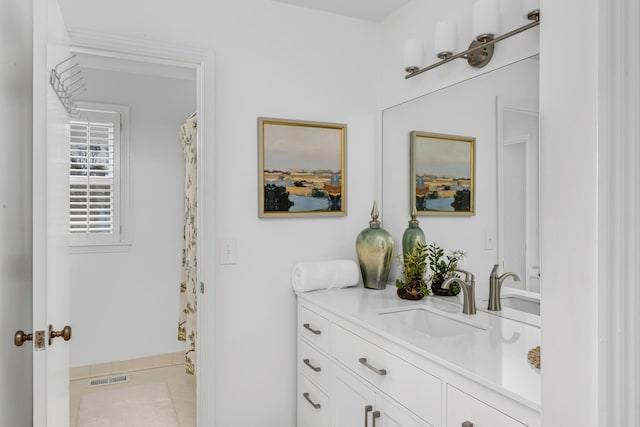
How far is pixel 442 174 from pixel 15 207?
71.8 inches

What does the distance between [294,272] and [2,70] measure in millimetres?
1539

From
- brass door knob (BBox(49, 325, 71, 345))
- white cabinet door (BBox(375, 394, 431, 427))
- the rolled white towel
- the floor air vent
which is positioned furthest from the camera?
the floor air vent

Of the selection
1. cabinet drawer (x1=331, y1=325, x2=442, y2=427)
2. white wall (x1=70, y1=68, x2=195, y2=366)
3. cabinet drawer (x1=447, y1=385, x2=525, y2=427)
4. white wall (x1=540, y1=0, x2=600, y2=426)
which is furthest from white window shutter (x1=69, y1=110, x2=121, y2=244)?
white wall (x1=540, y1=0, x2=600, y2=426)

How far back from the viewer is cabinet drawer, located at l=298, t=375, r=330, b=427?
2029 mm

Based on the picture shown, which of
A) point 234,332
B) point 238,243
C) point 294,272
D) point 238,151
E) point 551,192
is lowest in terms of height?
point 234,332

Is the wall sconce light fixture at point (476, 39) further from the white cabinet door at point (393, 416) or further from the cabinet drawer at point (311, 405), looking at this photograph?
the cabinet drawer at point (311, 405)

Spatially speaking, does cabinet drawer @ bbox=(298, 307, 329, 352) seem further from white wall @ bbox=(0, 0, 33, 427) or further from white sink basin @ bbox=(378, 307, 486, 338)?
white wall @ bbox=(0, 0, 33, 427)

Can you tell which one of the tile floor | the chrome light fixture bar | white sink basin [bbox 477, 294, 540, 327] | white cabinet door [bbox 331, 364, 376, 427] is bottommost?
the tile floor

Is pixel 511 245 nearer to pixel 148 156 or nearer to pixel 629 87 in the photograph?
pixel 629 87

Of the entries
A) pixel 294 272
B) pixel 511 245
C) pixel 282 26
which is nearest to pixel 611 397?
pixel 511 245

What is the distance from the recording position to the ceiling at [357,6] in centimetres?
236

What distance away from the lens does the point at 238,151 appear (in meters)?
2.28

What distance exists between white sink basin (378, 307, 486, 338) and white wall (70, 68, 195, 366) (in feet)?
7.46

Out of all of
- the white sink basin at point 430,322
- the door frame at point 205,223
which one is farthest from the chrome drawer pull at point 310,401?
the white sink basin at point 430,322
